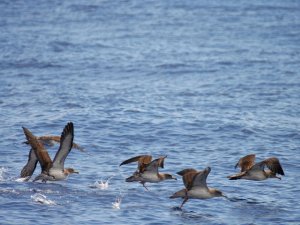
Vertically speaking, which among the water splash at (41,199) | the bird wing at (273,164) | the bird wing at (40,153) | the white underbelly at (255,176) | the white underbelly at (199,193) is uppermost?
the bird wing at (40,153)

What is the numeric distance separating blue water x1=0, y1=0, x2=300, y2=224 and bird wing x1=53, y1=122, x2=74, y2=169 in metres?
0.73

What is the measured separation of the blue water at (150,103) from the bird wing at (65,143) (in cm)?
73

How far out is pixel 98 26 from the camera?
151ft

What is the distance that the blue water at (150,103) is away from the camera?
17.0 metres

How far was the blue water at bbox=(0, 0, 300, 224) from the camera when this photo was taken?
17.0m

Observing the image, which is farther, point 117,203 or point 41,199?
point 117,203

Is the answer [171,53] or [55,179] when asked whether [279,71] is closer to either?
[171,53]

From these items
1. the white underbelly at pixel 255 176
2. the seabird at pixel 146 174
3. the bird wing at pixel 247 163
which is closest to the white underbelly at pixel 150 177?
the seabird at pixel 146 174

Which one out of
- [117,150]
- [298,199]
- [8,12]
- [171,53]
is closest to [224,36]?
[171,53]

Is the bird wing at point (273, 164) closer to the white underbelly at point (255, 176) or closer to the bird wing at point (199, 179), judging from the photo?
the white underbelly at point (255, 176)

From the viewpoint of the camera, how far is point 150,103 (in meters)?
28.1

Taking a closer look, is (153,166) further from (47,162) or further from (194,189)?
(47,162)

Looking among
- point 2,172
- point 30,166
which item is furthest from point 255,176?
point 2,172

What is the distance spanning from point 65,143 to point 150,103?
11304mm
